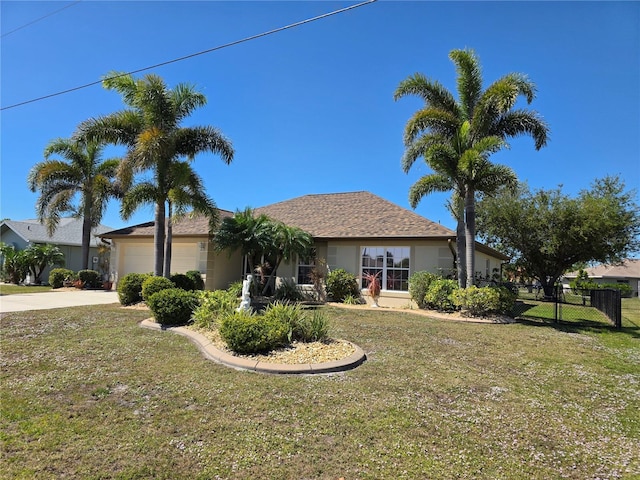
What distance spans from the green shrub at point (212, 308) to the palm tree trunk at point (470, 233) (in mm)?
8291

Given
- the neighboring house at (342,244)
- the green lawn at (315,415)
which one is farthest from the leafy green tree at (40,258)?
the green lawn at (315,415)

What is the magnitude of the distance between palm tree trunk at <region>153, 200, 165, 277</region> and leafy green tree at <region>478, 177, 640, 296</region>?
19.0 meters

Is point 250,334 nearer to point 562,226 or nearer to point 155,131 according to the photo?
point 155,131

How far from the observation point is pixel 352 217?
18797 mm

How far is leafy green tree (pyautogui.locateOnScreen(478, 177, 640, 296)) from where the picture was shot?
22594 millimetres

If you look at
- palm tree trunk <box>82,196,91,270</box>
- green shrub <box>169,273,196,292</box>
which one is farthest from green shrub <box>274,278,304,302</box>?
palm tree trunk <box>82,196,91,270</box>

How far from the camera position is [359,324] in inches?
413

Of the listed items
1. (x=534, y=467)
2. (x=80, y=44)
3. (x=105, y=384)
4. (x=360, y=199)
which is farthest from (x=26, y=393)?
(x=360, y=199)

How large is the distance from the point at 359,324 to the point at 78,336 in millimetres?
6663

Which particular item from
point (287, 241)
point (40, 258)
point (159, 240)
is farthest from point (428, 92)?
point (40, 258)

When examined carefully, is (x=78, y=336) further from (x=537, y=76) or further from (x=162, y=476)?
(x=537, y=76)

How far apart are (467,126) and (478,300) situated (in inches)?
235

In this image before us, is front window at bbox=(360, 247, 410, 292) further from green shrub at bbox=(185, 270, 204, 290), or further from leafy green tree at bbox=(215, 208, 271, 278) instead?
green shrub at bbox=(185, 270, 204, 290)

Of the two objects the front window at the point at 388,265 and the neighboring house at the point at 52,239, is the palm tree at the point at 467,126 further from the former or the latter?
the neighboring house at the point at 52,239
